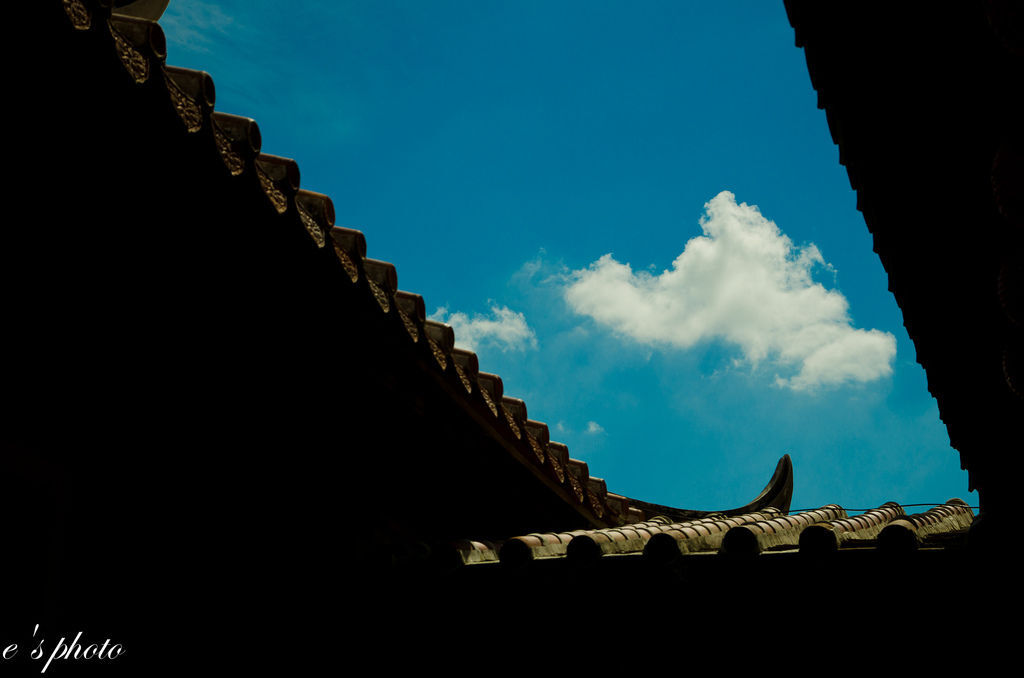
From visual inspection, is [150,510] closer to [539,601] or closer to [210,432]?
[210,432]

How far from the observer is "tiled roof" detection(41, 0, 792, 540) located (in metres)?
3.01

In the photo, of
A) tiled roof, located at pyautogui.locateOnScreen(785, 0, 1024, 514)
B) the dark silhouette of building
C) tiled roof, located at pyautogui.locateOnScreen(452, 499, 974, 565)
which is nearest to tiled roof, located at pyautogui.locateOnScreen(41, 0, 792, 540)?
the dark silhouette of building

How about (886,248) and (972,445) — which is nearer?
(886,248)

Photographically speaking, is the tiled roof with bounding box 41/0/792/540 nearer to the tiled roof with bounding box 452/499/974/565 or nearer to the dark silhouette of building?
the dark silhouette of building

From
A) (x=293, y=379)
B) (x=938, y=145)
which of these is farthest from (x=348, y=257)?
(x=938, y=145)

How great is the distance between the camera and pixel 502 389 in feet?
19.0

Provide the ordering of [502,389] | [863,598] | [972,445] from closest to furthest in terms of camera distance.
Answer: [863,598], [972,445], [502,389]

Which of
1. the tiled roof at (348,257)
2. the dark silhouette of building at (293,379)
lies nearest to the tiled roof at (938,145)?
the dark silhouette of building at (293,379)

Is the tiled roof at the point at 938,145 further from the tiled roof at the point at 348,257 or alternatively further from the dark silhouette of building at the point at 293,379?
the tiled roof at the point at 348,257

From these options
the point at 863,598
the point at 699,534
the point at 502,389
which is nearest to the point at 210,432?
the point at 502,389

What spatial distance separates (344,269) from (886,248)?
229 cm

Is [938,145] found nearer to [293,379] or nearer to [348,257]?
[348,257]

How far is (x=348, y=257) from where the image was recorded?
418 cm

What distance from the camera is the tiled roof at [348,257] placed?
119 inches
